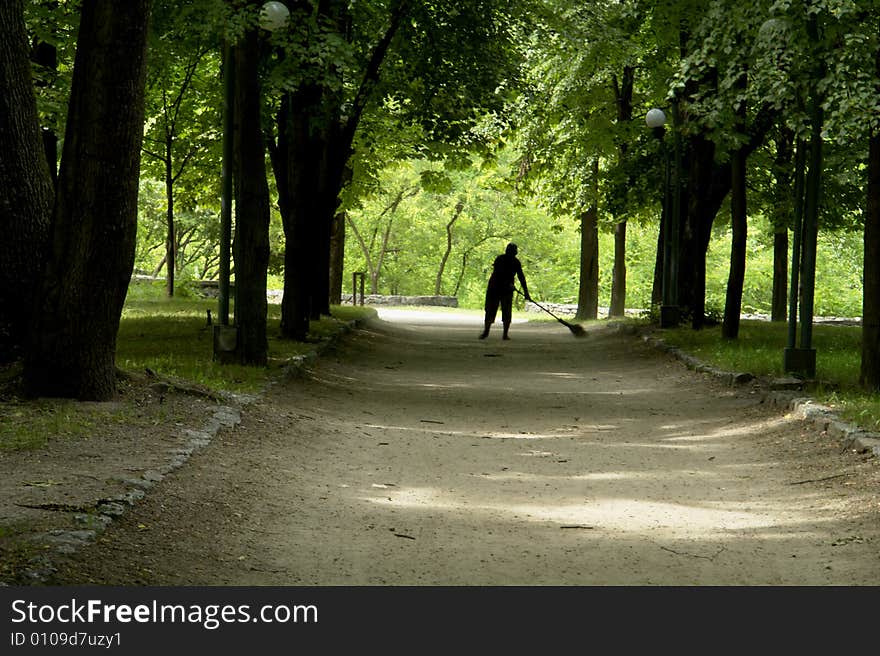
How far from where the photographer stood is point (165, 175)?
3406cm

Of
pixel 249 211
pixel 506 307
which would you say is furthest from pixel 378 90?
pixel 249 211

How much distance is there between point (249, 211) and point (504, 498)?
23.3 ft

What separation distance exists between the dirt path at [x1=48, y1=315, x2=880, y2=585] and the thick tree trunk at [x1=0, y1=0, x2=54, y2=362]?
2.26m

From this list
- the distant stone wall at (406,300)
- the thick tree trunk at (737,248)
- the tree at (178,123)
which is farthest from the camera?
the distant stone wall at (406,300)

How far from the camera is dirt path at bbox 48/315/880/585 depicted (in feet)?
19.8

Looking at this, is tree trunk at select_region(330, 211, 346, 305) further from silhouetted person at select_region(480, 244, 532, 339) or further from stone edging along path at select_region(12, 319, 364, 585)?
stone edging along path at select_region(12, 319, 364, 585)

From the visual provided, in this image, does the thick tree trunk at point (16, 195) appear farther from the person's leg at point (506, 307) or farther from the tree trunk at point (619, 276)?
the tree trunk at point (619, 276)

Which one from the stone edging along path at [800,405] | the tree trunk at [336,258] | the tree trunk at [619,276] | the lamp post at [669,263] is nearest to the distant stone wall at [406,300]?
the tree trunk at [336,258]

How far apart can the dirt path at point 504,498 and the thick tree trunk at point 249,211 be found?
0.82 m

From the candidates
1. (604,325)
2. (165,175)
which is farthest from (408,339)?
(165,175)

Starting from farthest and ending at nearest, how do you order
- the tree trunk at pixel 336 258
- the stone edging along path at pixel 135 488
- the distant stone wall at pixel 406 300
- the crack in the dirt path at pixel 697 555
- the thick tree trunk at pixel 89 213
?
the distant stone wall at pixel 406 300
the tree trunk at pixel 336 258
the thick tree trunk at pixel 89 213
the crack in the dirt path at pixel 697 555
the stone edging along path at pixel 135 488

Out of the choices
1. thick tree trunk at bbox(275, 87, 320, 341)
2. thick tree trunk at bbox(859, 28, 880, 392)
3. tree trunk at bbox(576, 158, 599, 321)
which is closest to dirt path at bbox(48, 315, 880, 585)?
thick tree trunk at bbox(859, 28, 880, 392)

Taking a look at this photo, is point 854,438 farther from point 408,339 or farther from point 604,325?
point 604,325

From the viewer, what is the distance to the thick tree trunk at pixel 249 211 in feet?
46.2
